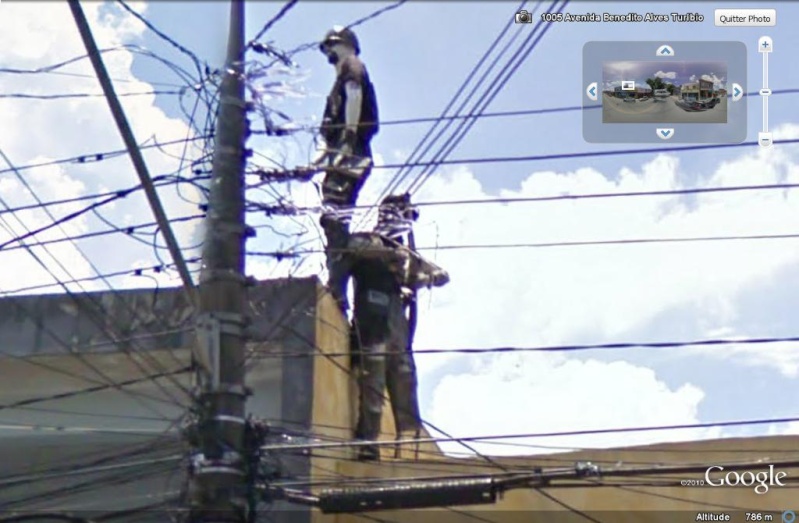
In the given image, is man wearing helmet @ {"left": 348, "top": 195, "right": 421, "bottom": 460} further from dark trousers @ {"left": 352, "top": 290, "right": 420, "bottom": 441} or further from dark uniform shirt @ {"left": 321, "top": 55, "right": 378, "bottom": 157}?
dark uniform shirt @ {"left": 321, "top": 55, "right": 378, "bottom": 157}

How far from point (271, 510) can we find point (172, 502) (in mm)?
850

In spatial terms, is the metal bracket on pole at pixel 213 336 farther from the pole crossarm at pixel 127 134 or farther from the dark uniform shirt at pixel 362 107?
the dark uniform shirt at pixel 362 107

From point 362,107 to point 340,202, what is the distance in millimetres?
1105

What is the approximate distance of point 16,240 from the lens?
1021 centimetres

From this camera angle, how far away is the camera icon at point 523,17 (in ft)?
28.2

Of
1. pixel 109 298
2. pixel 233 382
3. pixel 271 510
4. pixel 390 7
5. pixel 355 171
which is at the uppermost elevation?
pixel 390 7

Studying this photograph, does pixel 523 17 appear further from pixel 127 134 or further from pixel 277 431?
pixel 277 431

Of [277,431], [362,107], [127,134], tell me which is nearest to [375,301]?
[362,107]

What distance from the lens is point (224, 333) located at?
26.7 feet

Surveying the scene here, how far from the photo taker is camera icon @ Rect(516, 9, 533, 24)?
859 centimetres

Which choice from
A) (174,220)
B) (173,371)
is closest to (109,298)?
(173,371)

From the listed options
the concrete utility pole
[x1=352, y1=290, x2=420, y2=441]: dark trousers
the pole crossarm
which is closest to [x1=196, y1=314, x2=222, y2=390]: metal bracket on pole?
the concrete utility pole

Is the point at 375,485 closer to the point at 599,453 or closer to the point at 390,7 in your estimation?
the point at 599,453

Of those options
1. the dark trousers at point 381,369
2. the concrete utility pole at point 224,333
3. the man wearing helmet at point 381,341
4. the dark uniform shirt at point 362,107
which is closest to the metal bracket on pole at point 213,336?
the concrete utility pole at point 224,333
